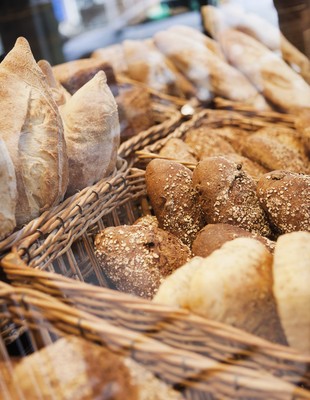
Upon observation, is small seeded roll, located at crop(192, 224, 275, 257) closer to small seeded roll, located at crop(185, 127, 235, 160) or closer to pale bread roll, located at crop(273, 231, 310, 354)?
pale bread roll, located at crop(273, 231, 310, 354)

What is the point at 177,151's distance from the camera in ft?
7.06

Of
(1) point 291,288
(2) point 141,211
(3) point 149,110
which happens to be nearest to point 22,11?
(3) point 149,110

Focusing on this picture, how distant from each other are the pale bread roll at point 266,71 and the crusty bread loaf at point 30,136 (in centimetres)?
146

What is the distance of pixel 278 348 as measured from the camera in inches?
38.6

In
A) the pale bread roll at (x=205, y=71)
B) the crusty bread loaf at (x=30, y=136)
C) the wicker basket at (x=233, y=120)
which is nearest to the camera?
the crusty bread loaf at (x=30, y=136)

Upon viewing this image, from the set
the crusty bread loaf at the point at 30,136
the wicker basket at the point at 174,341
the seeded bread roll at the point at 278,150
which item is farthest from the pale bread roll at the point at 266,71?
the wicker basket at the point at 174,341

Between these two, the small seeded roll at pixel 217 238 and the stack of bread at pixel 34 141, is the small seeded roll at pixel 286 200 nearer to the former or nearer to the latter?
the small seeded roll at pixel 217 238

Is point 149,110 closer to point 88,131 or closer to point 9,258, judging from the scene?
point 88,131

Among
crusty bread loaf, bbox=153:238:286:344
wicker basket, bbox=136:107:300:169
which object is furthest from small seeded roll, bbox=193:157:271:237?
wicker basket, bbox=136:107:300:169

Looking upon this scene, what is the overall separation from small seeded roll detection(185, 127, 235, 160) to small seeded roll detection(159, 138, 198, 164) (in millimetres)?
56

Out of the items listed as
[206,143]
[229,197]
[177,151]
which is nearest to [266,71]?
[206,143]

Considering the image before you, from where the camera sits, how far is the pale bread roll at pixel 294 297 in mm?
995

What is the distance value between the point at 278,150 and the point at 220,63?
82cm

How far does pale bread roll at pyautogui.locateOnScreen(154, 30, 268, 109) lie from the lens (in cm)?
270
